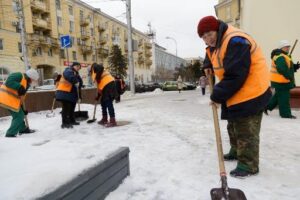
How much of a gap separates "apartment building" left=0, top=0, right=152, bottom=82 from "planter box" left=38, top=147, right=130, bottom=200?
21.3 m

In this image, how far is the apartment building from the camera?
33.2 metres

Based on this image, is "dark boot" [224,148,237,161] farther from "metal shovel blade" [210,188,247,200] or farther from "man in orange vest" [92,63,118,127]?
"man in orange vest" [92,63,118,127]

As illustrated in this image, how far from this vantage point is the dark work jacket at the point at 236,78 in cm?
295

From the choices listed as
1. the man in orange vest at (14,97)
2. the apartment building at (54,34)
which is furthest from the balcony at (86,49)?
the man in orange vest at (14,97)

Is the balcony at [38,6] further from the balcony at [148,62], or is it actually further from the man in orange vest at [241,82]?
the balcony at [148,62]

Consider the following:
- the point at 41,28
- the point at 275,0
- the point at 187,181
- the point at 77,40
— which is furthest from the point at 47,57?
the point at 187,181

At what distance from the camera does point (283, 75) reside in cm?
669

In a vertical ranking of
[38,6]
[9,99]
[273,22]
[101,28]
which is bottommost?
[9,99]

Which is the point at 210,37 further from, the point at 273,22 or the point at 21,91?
the point at 273,22

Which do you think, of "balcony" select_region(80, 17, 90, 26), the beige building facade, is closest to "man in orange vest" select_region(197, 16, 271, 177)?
the beige building facade

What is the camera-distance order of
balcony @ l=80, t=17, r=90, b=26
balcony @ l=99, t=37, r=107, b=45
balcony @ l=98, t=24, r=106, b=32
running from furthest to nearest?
balcony @ l=99, t=37, r=107, b=45
balcony @ l=98, t=24, r=106, b=32
balcony @ l=80, t=17, r=90, b=26

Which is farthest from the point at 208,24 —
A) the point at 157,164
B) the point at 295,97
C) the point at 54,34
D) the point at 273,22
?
the point at 54,34

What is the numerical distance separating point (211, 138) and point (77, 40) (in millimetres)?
45864

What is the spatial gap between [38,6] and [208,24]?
130 feet
